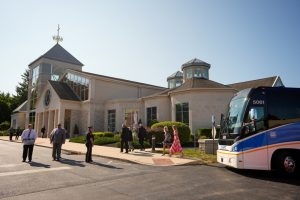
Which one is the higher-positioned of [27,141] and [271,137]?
[271,137]

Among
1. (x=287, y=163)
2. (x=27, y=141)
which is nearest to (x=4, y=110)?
(x=27, y=141)

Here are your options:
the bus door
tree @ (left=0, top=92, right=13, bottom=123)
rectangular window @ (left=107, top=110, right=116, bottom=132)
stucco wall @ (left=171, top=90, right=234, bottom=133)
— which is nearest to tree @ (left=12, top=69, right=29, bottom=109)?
tree @ (left=0, top=92, right=13, bottom=123)

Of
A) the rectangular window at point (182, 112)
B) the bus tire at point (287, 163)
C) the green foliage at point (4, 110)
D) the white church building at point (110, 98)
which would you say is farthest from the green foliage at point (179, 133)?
the green foliage at point (4, 110)

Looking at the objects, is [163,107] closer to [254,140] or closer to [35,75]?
[254,140]

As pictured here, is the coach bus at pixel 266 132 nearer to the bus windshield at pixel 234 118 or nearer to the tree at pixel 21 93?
the bus windshield at pixel 234 118

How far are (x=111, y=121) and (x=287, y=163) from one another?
2661cm

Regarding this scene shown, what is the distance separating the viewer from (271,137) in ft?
29.3

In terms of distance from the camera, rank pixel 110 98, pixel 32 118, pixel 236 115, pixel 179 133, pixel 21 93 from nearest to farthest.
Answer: pixel 236 115
pixel 179 133
pixel 110 98
pixel 32 118
pixel 21 93

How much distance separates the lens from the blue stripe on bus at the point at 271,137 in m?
8.83

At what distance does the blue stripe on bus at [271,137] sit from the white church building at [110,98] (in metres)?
16.2

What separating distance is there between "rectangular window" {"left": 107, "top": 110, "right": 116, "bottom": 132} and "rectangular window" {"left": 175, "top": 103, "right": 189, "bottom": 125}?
972 centimetres

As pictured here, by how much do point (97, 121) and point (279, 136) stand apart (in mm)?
27851

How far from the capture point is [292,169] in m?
8.59

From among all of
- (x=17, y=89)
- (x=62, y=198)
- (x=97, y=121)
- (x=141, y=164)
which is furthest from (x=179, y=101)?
(x=17, y=89)
